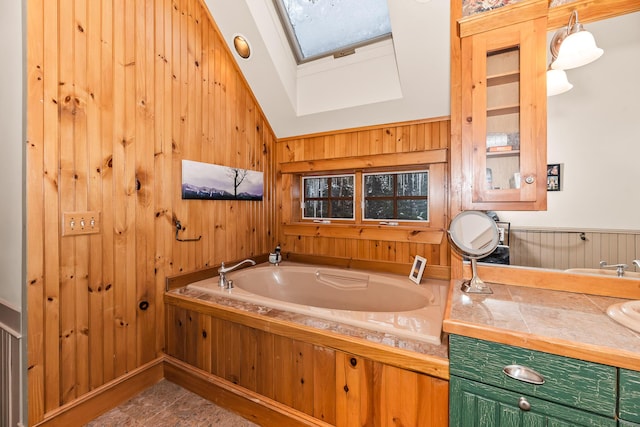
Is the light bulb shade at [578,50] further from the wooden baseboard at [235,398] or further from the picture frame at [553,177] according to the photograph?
the wooden baseboard at [235,398]

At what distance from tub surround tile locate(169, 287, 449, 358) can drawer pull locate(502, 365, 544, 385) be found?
206mm

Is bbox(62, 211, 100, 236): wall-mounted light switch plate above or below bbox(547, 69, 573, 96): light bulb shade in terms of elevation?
below

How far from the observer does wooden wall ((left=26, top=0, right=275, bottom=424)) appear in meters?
1.32

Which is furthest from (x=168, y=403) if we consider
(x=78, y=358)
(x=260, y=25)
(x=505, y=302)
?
(x=260, y=25)

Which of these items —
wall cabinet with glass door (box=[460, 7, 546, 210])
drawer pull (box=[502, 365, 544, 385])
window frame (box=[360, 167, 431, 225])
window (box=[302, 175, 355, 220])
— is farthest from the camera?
window (box=[302, 175, 355, 220])

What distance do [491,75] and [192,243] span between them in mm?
2251

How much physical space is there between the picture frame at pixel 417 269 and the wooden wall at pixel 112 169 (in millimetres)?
1603

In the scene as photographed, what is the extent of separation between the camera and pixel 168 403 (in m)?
1.64

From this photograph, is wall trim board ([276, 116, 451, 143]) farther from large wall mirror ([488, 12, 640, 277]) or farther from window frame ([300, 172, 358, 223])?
large wall mirror ([488, 12, 640, 277])

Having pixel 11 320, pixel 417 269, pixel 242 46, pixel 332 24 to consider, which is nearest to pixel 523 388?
pixel 417 269

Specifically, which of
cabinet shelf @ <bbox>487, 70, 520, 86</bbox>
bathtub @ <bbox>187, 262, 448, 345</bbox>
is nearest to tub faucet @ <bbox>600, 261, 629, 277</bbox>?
bathtub @ <bbox>187, 262, 448, 345</bbox>

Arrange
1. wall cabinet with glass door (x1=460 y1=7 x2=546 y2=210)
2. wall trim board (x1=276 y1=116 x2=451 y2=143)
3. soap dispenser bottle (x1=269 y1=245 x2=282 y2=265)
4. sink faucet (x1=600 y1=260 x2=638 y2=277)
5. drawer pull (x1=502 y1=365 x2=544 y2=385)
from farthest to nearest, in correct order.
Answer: soap dispenser bottle (x1=269 y1=245 x2=282 y2=265) < wall trim board (x1=276 y1=116 x2=451 y2=143) < wall cabinet with glass door (x1=460 y1=7 x2=546 y2=210) < sink faucet (x1=600 y1=260 x2=638 y2=277) < drawer pull (x1=502 y1=365 x2=544 y2=385)

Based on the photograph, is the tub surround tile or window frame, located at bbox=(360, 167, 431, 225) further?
window frame, located at bbox=(360, 167, 431, 225)

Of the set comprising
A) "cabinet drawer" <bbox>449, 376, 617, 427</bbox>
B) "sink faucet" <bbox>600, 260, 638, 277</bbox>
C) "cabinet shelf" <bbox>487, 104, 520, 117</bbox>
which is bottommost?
"cabinet drawer" <bbox>449, 376, 617, 427</bbox>
